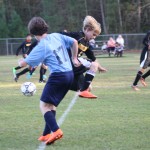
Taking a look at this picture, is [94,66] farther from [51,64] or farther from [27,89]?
[51,64]

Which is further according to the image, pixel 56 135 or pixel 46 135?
pixel 46 135

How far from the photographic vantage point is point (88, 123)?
855cm

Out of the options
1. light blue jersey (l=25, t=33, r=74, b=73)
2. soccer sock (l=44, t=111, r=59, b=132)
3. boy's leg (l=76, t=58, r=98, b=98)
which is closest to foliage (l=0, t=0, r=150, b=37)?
boy's leg (l=76, t=58, r=98, b=98)

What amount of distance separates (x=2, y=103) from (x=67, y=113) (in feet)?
7.45

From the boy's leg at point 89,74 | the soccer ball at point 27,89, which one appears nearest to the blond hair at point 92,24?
the boy's leg at point 89,74

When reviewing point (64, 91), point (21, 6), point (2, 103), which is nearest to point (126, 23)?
point (21, 6)

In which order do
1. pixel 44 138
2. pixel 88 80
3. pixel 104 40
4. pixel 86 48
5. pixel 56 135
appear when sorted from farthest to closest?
pixel 104 40, pixel 88 80, pixel 86 48, pixel 44 138, pixel 56 135

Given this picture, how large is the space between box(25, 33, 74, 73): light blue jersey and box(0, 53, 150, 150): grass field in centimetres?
106

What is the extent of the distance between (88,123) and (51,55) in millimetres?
2098

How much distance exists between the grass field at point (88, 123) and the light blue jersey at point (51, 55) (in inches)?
41.8

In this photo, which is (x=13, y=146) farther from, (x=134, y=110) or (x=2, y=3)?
(x=2, y=3)

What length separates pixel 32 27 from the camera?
686cm

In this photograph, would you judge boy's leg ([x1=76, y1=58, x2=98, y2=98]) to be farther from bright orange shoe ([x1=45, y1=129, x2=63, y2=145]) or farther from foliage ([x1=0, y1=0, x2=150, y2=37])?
foliage ([x1=0, y1=0, x2=150, y2=37])

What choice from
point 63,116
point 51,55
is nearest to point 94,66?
point 63,116
